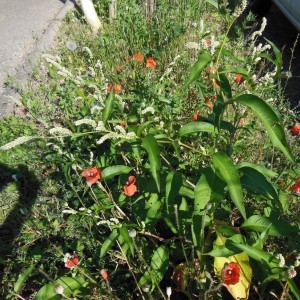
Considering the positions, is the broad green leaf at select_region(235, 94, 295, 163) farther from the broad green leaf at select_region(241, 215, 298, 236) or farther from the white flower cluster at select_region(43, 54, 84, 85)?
the white flower cluster at select_region(43, 54, 84, 85)

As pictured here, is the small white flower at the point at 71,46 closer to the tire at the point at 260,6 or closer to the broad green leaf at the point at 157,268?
the tire at the point at 260,6

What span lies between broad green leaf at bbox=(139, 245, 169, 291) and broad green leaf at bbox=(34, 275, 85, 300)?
0.33 m

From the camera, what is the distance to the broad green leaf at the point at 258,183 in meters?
1.51

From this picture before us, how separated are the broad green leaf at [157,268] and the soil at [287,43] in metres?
2.32

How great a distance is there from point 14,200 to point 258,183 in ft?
6.37

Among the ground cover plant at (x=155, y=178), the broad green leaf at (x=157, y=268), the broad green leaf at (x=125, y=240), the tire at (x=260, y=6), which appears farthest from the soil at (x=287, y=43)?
the broad green leaf at (x=125, y=240)

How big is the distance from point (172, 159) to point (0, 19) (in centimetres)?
435

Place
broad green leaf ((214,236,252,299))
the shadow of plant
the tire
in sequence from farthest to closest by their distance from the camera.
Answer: the tire → the shadow of plant → broad green leaf ((214,236,252,299))

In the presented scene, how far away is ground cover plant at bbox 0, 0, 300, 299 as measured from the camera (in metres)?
1.48

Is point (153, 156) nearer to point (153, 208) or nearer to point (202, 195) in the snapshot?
point (202, 195)

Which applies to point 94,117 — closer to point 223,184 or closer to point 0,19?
point 223,184

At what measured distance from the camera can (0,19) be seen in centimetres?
530

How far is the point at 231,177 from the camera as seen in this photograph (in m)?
1.29

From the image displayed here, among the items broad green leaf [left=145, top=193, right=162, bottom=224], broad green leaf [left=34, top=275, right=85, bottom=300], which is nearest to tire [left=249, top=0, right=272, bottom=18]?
broad green leaf [left=145, top=193, right=162, bottom=224]
